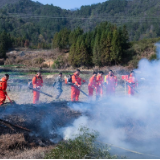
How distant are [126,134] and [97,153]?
3.39 meters

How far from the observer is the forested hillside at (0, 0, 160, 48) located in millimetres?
93188

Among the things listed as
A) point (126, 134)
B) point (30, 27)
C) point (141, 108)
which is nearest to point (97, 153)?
point (126, 134)

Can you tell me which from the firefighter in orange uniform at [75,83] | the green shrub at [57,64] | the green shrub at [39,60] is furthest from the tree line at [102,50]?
the firefighter in orange uniform at [75,83]

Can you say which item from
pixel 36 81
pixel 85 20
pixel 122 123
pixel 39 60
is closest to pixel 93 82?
pixel 36 81

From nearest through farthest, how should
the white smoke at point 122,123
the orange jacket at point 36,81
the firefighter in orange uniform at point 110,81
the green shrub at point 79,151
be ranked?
the green shrub at point 79,151 < the white smoke at point 122,123 < the orange jacket at point 36,81 < the firefighter in orange uniform at point 110,81

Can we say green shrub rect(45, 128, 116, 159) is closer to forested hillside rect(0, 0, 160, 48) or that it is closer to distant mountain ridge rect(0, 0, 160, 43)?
forested hillside rect(0, 0, 160, 48)

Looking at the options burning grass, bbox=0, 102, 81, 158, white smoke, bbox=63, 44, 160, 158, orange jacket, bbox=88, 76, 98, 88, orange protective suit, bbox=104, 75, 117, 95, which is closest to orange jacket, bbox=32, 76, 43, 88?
burning grass, bbox=0, 102, 81, 158

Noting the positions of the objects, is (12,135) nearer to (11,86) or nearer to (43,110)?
(43,110)

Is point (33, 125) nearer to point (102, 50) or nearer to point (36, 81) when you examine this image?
point (36, 81)

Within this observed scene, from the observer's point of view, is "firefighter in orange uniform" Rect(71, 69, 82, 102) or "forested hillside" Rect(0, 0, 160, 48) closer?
"firefighter in orange uniform" Rect(71, 69, 82, 102)

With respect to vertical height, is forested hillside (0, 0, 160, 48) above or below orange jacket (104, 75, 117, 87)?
above

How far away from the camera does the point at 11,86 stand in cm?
2039

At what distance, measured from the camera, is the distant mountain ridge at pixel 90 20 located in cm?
9425

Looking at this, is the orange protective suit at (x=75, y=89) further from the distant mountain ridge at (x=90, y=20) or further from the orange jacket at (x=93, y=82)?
the distant mountain ridge at (x=90, y=20)
